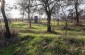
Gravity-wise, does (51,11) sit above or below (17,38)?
above

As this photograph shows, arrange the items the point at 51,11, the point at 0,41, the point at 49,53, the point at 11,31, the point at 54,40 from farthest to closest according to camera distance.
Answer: the point at 51,11, the point at 11,31, the point at 0,41, the point at 54,40, the point at 49,53

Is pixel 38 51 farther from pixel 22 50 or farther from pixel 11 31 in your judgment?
pixel 11 31

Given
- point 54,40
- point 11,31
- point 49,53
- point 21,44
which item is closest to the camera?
point 49,53

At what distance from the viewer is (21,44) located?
82.5 ft

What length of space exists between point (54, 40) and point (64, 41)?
1.17m

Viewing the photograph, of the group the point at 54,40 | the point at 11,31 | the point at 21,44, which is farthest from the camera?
the point at 11,31

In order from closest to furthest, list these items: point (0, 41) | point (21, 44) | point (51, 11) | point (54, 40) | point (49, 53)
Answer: point (49, 53)
point (54, 40)
point (21, 44)
point (0, 41)
point (51, 11)

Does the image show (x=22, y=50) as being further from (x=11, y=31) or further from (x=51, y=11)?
(x=51, y=11)

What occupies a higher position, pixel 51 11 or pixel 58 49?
pixel 51 11

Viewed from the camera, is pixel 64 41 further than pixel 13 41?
No

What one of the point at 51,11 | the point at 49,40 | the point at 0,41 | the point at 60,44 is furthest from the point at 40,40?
the point at 51,11

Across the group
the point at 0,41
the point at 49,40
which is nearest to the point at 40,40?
the point at 49,40

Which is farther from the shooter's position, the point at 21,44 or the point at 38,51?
the point at 21,44

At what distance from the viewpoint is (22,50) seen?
23203 mm
